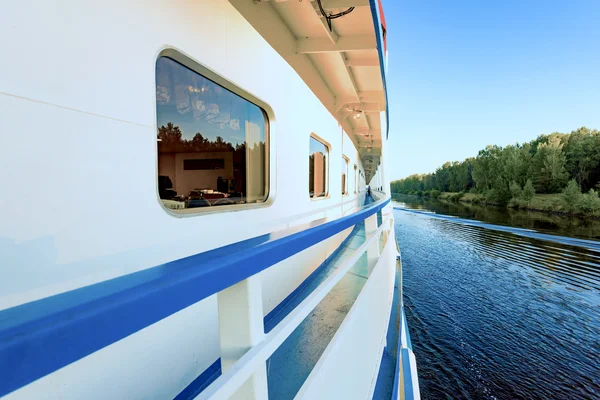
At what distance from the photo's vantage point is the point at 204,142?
2.14 meters

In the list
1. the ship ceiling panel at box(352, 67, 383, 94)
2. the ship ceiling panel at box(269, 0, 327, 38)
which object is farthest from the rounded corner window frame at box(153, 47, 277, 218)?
the ship ceiling panel at box(352, 67, 383, 94)

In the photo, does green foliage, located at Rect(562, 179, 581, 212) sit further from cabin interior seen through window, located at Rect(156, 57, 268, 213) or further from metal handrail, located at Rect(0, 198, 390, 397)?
metal handrail, located at Rect(0, 198, 390, 397)

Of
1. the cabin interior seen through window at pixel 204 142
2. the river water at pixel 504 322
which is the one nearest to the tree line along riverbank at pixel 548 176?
the river water at pixel 504 322

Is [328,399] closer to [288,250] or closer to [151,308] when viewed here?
[288,250]

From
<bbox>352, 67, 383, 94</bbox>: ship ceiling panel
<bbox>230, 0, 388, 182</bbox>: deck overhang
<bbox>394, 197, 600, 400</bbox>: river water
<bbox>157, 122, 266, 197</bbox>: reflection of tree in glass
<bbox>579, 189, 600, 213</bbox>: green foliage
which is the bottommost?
<bbox>394, 197, 600, 400</bbox>: river water

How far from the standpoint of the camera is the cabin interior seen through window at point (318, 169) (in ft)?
16.6

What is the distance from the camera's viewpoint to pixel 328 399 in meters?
1.18

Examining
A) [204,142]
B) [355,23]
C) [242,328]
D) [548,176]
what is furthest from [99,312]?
[548,176]

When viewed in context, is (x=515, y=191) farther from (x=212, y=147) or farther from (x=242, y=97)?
(x=212, y=147)

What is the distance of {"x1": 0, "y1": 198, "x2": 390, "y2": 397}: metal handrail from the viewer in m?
0.35

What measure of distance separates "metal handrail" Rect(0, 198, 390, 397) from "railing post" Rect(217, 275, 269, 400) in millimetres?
67

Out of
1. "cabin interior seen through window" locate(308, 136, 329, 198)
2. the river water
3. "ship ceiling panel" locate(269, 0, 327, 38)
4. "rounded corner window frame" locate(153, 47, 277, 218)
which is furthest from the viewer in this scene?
the river water

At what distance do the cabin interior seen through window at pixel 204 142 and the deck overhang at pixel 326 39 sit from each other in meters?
0.86

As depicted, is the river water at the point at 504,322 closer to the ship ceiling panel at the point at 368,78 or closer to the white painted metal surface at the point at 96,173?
the ship ceiling panel at the point at 368,78
